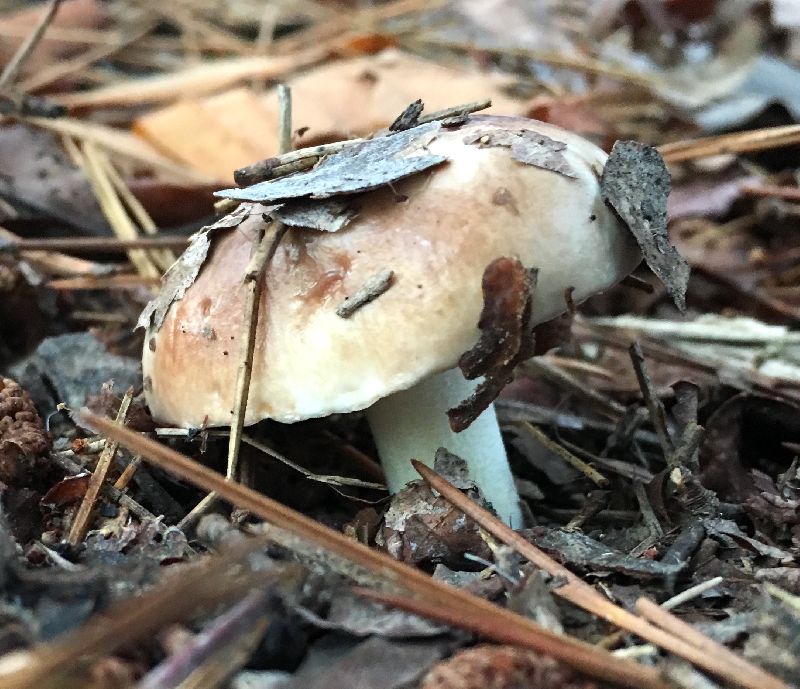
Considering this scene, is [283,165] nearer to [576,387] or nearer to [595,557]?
[595,557]

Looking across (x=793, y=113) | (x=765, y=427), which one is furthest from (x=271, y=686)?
(x=793, y=113)

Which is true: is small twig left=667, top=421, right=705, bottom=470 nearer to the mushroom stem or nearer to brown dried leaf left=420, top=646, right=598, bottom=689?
the mushroom stem

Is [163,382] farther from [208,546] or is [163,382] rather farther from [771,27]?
[771,27]

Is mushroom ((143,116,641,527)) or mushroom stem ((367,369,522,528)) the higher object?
mushroom ((143,116,641,527))

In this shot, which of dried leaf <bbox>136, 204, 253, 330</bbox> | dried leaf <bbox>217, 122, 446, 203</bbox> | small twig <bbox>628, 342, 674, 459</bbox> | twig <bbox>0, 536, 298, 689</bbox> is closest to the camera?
twig <bbox>0, 536, 298, 689</bbox>

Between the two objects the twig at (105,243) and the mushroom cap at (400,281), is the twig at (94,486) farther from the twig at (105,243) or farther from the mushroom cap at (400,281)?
the twig at (105,243)

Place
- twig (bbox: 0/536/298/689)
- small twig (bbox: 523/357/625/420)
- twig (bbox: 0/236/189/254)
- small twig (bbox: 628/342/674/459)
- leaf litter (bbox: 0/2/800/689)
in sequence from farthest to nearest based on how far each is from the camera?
twig (bbox: 0/236/189/254)
small twig (bbox: 523/357/625/420)
small twig (bbox: 628/342/674/459)
leaf litter (bbox: 0/2/800/689)
twig (bbox: 0/536/298/689)

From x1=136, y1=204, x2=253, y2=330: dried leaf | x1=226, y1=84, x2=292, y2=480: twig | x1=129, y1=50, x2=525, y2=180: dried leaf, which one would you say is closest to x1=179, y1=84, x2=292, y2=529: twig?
x1=226, y1=84, x2=292, y2=480: twig
